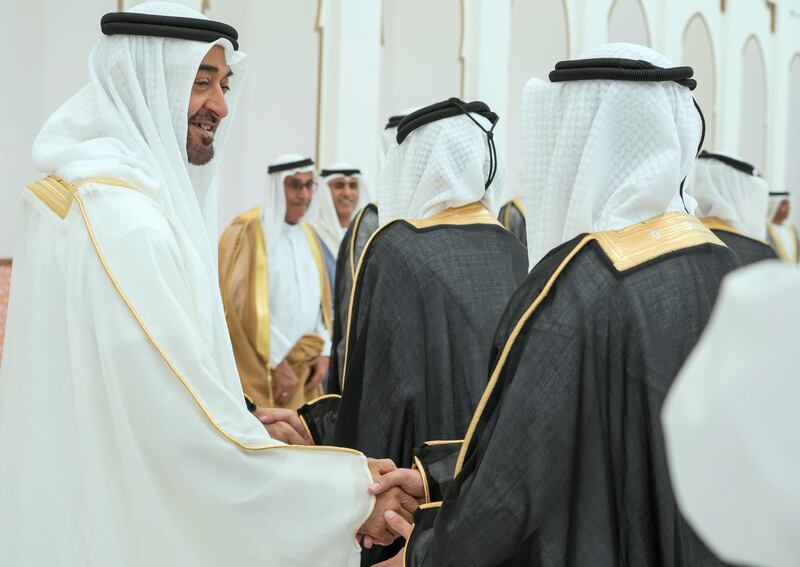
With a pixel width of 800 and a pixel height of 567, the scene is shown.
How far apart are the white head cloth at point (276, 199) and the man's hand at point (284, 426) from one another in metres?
3.26

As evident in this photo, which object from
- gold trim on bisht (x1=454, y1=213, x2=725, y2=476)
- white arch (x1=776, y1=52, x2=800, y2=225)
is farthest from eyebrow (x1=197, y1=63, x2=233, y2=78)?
white arch (x1=776, y1=52, x2=800, y2=225)

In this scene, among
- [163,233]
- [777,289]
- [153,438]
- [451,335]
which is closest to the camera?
[777,289]

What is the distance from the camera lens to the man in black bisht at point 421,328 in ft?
8.22

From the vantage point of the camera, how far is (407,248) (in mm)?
2602

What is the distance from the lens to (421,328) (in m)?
2.54

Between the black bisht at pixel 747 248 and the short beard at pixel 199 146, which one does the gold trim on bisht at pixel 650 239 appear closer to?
the short beard at pixel 199 146

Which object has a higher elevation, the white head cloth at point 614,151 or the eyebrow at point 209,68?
the eyebrow at point 209,68

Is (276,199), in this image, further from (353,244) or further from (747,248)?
(747,248)

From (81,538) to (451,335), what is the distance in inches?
42.9

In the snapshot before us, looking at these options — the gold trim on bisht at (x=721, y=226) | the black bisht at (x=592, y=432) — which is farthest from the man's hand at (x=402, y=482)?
the gold trim on bisht at (x=721, y=226)

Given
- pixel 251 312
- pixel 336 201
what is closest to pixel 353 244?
pixel 251 312

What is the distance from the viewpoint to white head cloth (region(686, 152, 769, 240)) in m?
5.48

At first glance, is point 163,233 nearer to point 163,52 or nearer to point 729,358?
point 163,52

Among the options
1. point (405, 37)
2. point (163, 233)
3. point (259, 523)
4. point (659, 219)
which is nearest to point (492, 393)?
point (659, 219)
